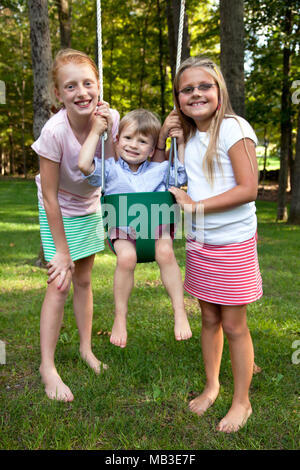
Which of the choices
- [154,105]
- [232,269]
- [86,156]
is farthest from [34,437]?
[154,105]

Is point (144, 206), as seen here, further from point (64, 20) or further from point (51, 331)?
point (64, 20)

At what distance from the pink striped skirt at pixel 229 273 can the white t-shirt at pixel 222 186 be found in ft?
0.18

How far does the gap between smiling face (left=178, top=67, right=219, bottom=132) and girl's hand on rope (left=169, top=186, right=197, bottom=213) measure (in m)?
0.41

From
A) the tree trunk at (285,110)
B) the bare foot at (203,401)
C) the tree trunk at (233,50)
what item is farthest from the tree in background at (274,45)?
the bare foot at (203,401)

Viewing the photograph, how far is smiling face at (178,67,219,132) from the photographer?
2.28 metres

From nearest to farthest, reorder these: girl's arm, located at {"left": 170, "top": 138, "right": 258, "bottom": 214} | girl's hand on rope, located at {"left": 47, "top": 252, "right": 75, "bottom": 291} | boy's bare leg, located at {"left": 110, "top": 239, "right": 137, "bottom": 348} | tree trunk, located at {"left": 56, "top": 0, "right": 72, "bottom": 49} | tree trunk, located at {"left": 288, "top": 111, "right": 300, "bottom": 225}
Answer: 1. girl's arm, located at {"left": 170, "top": 138, "right": 258, "bottom": 214}
2. boy's bare leg, located at {"left": 110, "top": 239, "right": 137, "bottom": 348}
3. girl's hand on rope, located at {"left": 47, "top": 252, "right": 75, "bottom": 291}
4. tree trunk, located at {"left": 288, "top": 111, "right": 300, "bottom": 225}
5. tree trunk, located at {"left": 56, "top": 0, "right": 72, "bottom": 49}

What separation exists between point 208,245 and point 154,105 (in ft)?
51.3

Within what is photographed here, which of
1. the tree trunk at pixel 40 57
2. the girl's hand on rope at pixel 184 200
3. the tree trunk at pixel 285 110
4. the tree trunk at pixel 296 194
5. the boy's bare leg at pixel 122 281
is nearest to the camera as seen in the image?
the girl's hand on rope at pixel 184 200

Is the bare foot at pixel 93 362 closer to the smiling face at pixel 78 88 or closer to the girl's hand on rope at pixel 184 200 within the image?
the girl's hand on rope at pixel 184 200

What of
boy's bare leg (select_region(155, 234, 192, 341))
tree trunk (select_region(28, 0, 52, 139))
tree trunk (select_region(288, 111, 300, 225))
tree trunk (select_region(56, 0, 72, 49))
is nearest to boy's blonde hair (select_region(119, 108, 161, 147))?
boy's bare leg (select_region(155, 234, 192, 341))

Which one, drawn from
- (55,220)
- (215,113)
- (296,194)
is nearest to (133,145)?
(215,113)

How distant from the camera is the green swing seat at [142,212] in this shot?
7.73 ft

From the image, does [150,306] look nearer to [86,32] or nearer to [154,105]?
[154,105]

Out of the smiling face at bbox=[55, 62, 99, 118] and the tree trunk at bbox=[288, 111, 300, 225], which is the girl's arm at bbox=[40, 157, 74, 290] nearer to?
the smiling face at bbox=[55, 62, 99, 118]
